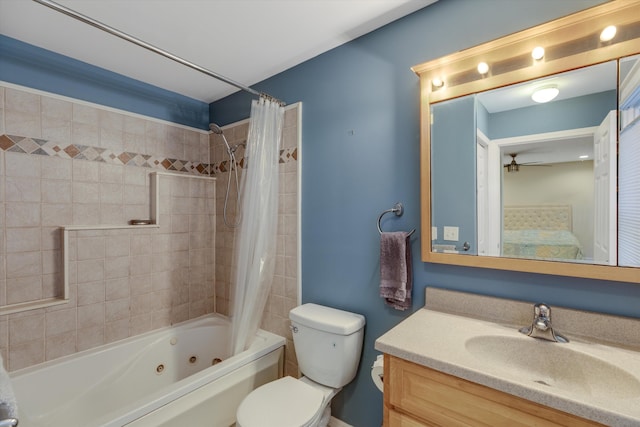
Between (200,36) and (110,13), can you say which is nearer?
(110,13)

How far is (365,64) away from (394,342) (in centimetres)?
152

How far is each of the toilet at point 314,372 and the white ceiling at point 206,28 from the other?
1679mm


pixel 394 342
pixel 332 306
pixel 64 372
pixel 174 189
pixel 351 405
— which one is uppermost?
pixel 174 189

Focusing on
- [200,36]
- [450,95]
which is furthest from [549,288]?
[200,36]

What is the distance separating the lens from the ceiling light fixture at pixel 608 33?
1.08 m

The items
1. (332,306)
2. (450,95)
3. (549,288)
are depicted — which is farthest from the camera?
(332,306)

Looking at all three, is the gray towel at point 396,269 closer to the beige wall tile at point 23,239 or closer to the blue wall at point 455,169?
the blue wall at point 455,169

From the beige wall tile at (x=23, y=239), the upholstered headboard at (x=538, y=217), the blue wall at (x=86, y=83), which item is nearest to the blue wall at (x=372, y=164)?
the upholstered headboard at (x=538, y=217)

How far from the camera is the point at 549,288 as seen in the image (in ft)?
4.04

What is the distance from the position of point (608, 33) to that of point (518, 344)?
1.22 meters

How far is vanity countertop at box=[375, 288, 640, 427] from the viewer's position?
78 centimetres

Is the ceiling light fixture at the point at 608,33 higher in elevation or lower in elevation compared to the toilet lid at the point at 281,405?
higher

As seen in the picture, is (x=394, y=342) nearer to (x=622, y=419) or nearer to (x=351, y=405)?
(x=622, y=419)

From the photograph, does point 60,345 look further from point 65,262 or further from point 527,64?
point 527,64
